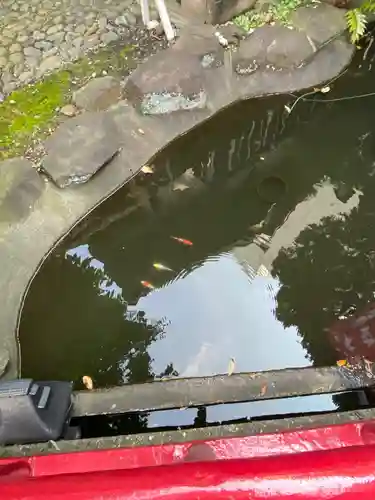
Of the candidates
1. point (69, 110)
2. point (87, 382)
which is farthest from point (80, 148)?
point (87, 382)

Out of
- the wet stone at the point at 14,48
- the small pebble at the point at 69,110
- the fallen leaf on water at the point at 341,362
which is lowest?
the fallen leaf on water at the point at 341,362

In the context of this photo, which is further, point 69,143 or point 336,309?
point 69,143

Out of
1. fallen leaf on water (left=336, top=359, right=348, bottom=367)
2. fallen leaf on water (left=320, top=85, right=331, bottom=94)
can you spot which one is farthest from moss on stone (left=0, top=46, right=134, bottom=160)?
fallen leaf on water (left=336, top=359, right=348, bottom=367)

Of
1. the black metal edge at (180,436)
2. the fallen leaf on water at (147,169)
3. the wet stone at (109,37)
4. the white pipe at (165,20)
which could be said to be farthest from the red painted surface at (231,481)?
the wet stone at (109,37)

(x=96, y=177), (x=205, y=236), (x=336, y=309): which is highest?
(x=96, y=177)

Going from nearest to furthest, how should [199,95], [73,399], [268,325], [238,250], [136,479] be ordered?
1. [136,479]
2. [73,399]
3. [268,325]
4. [238,250]
5. [199,95]

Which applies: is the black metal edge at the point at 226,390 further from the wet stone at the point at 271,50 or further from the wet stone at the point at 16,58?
the wet stone at the point at 16,58

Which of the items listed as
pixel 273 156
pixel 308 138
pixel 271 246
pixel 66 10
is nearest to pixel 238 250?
pixel 271 246

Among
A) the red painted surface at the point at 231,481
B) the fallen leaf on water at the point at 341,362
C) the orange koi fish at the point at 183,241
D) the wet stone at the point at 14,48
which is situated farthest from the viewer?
the wet stone at the point at 14,48

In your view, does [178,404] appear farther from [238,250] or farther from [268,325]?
[238,250]
